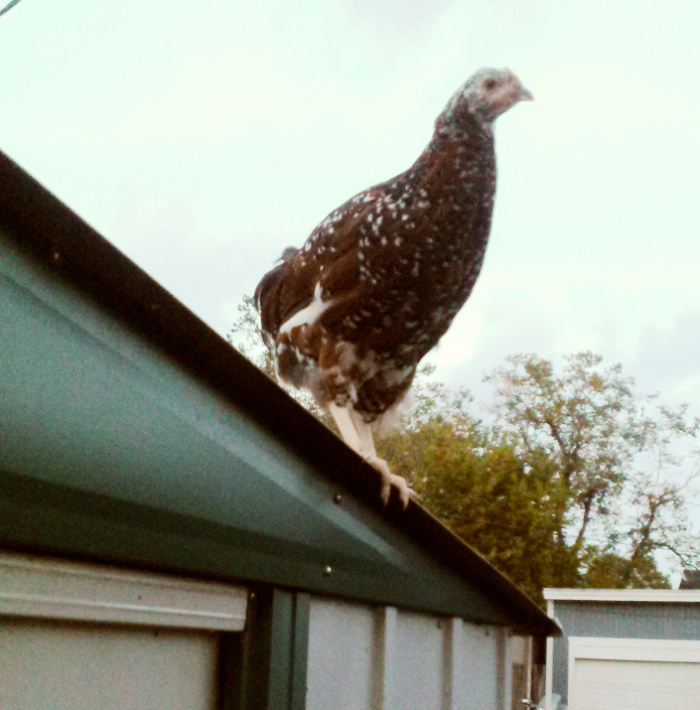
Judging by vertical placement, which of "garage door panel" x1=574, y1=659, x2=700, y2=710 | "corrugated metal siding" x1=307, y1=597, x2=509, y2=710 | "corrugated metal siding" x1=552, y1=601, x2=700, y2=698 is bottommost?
"garage door panel" x1=574, y1=659, x2=700, y2=710

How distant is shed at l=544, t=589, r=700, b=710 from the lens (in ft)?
38.3

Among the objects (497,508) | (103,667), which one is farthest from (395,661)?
(497,508)

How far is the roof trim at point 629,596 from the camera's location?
11852 millimetres

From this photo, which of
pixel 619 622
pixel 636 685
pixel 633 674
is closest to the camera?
pixel 636 685

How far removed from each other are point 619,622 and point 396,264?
1101cm

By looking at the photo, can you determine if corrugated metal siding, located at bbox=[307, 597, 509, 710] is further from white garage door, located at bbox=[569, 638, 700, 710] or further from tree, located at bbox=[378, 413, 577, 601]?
tree, located at bbox=[378, 413, 577, 601]

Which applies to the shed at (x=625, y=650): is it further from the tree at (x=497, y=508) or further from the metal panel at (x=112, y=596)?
the metal panel at (x=112, y=596)

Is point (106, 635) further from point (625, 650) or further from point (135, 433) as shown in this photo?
point (625, 650)

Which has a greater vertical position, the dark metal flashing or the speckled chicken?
the speckled chicken

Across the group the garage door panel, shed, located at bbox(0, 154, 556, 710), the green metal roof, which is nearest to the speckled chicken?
shed, located at bbox(0, 154, 556, 710)

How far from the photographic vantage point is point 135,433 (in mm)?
1291

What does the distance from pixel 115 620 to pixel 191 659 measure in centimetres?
27

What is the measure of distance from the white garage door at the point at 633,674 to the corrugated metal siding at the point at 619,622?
117mm

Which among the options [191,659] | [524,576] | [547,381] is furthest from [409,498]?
[547,381]
